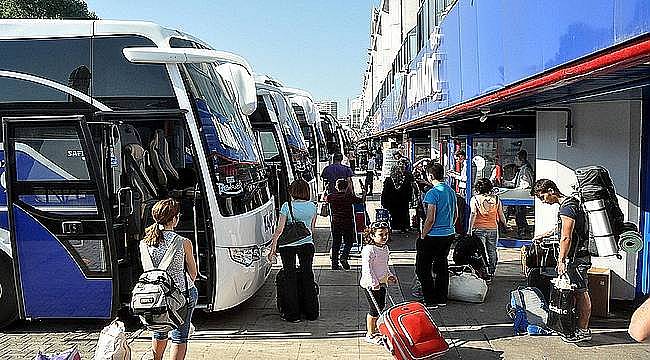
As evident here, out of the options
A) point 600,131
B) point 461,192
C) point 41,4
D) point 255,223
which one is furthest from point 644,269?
point 41,4

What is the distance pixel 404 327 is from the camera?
236 inches

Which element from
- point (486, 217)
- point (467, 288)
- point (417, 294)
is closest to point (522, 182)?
point (486, 217)

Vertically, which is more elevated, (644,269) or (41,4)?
(41,4)

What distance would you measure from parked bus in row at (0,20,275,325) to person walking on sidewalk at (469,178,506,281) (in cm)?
352

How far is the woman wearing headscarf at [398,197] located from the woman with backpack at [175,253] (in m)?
8.60

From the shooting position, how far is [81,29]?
6.80 metres

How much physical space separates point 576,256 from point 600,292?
130 cm

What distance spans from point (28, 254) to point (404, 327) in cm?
370

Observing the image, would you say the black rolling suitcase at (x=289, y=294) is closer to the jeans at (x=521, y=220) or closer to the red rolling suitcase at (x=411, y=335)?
the red rolling suitcase at (x=411, y=335)

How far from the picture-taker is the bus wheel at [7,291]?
272 inches

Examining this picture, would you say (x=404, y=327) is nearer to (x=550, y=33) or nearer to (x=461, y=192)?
(x=550, y=33)

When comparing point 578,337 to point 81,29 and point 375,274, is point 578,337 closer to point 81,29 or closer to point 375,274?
point 375,274

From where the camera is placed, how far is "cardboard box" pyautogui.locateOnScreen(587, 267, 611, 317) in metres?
7.44

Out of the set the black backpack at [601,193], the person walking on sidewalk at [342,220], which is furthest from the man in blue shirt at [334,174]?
the black backpack at [601,193]
